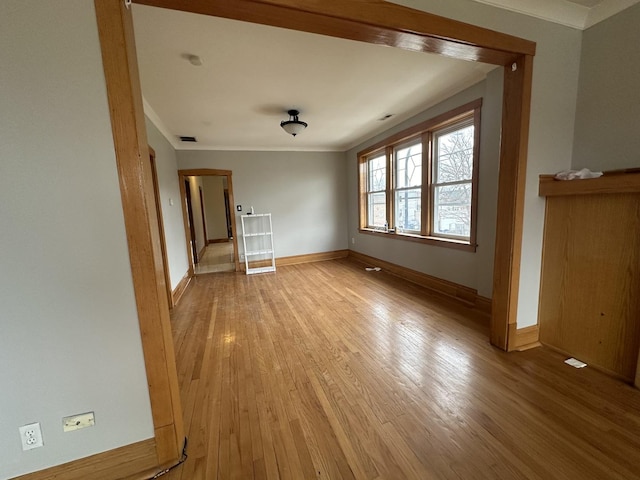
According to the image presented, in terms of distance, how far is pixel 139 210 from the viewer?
108 centimetres

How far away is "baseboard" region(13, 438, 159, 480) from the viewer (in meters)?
1.09

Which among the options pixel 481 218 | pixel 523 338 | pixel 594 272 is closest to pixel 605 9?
pixel 481 218

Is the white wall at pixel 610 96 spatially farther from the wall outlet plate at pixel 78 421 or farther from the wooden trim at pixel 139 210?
the wall outlet plate at pixel 78 421

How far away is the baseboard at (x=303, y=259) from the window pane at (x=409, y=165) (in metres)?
2.31

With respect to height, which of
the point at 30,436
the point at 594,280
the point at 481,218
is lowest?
the point at 30,436

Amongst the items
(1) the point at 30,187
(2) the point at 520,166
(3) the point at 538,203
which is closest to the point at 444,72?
(2) the point at 520,166

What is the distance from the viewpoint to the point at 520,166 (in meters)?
1.82

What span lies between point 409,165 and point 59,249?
13.1 feet

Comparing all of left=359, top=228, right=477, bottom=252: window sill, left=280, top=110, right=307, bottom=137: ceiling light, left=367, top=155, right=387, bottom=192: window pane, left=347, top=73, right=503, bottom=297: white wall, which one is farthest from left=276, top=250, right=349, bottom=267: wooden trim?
left=280, top=110, right=307, bottom=137: ceiling light

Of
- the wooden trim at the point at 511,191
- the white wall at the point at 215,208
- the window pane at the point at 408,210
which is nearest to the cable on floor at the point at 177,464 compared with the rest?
the wooden trim at the point at 511,191

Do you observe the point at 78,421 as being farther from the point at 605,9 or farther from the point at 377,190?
the point at 377,190

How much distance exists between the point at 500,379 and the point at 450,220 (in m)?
2.03

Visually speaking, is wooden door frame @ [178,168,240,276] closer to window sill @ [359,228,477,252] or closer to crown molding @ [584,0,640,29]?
window sill @ [359,228,477,252]

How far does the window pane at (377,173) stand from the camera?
4584 millimetres
